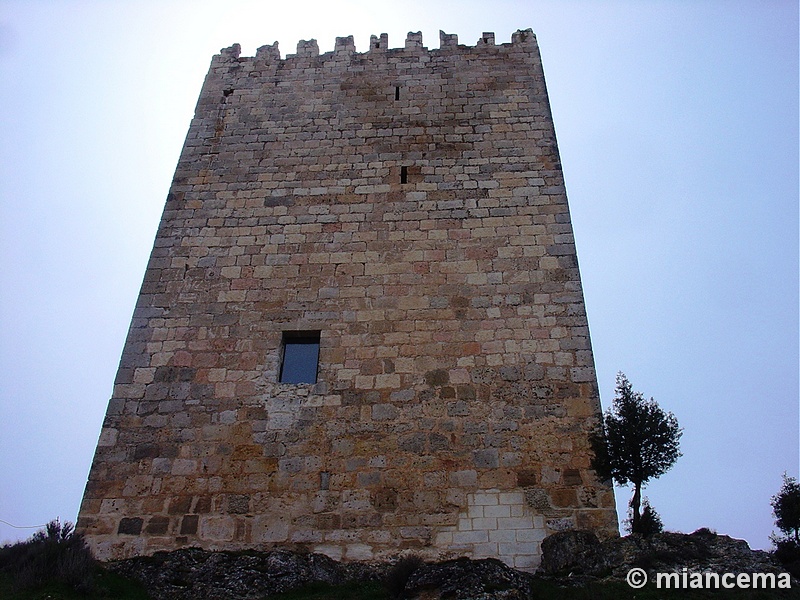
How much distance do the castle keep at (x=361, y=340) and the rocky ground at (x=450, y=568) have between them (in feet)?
0.97

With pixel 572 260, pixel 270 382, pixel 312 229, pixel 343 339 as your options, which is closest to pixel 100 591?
pixel 270 382

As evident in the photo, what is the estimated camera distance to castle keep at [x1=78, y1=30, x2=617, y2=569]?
677 centimetres

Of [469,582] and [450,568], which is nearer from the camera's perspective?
[469,582]

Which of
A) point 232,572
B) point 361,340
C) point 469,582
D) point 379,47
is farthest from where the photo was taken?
point 379,47

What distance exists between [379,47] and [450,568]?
8.84m

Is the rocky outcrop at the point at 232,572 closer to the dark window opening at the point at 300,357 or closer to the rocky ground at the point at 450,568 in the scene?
the rocky ground at the point at 450,568

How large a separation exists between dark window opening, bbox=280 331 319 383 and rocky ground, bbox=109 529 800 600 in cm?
209

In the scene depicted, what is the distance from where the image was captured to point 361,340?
7.88 meters

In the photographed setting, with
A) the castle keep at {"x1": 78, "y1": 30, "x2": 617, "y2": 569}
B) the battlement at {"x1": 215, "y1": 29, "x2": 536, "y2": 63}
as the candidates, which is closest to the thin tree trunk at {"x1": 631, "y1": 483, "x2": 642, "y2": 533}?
the castle keep at {"x1": 78, "y1": 30, "x2": 617, "y2": 569}

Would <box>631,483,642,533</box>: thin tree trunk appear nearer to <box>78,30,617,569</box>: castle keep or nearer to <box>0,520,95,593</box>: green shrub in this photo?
<box>78,30,617,569</box>: castle keep

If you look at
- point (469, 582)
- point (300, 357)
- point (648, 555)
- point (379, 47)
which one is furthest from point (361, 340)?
point (379, 47)

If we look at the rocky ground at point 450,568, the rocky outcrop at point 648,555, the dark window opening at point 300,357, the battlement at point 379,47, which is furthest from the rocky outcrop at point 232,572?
the battlement at point 379,47

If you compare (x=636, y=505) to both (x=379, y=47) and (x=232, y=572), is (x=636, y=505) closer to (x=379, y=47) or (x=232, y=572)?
(x=232, y=572)

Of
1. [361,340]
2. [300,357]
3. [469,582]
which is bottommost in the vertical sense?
[469,582]
